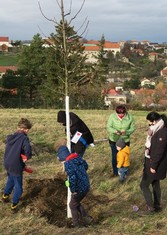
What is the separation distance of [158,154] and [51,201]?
186 cm

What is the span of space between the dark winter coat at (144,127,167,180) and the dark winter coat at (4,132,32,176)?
1.76 metres

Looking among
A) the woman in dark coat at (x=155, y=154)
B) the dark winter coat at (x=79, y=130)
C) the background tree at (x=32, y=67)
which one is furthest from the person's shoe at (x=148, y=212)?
the background tree at (x=32, y=67)

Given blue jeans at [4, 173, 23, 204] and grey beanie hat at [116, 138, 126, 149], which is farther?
grey beanie hat at [116, 138, 126, 149]

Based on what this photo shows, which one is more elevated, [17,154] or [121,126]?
[121,126]

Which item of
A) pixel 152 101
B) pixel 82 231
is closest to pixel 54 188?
pixel 82 231

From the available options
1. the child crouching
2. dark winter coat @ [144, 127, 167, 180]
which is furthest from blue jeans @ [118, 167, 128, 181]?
dark winter coat @ [144, 127, 167, 180]

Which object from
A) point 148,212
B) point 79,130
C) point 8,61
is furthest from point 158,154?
point 8,61

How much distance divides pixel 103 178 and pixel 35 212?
6.86 feet

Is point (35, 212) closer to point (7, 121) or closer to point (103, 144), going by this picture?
point (103, 144)

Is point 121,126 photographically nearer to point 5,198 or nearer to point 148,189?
point 148,189

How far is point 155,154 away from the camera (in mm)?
4941

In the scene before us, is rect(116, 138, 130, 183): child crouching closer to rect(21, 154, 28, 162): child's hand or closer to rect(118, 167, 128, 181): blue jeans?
rect(118, 167, 128, 181): blue jeans

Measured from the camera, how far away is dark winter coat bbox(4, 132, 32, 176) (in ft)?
16.8

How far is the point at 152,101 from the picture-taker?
132 ft
